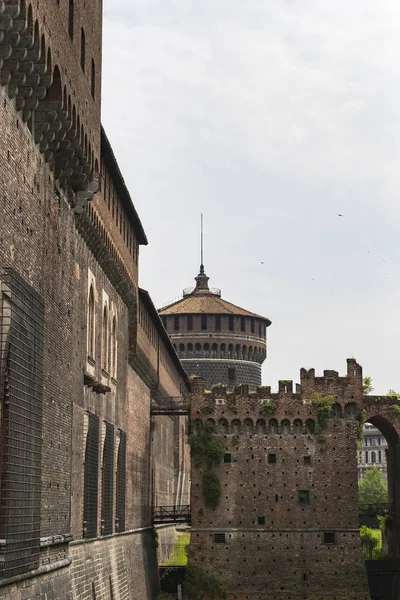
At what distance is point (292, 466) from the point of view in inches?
1908

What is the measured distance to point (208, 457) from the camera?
48.5 meters

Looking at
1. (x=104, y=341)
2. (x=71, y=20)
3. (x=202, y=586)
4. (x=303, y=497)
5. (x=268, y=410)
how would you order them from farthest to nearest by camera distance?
1. (x=268, y=410)
2. (x=303, y=497)
3. (x=202, y=586)
4. (x=104, y=341)
5. (x=71, y=20)

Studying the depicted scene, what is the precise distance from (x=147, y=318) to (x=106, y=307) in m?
13.6

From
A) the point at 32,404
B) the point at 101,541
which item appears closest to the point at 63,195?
the point at 32,404

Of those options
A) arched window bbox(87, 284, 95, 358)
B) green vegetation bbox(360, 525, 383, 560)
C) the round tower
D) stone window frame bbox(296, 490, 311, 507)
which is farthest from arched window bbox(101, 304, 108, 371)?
the round tower

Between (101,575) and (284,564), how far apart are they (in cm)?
1476

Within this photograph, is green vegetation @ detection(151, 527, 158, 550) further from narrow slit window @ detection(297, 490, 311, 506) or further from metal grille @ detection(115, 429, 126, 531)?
metal grille @ detection(115, 429, 126, 531)

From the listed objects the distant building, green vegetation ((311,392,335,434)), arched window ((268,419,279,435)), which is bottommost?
arched window ((268,419,279,435))

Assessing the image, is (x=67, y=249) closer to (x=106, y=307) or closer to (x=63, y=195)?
(x=63, y=195)

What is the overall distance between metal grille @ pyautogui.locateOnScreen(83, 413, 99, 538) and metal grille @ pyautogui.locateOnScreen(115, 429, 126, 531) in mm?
5823

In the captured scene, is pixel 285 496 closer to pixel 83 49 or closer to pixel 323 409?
pixel 323 409

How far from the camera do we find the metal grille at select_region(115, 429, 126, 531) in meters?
40.2

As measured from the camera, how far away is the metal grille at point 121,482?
1582 inches

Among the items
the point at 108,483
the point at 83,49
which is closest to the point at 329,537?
the point at 108,483
